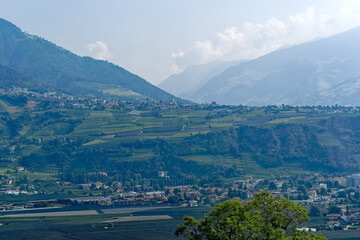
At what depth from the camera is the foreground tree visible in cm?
4475

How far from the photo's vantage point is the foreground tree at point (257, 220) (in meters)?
44.8

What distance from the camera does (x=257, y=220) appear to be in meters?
45.4

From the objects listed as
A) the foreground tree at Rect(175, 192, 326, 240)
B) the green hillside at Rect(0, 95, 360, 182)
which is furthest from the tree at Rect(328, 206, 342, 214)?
the foreground tree at Rect(175, 192, 326, 240)

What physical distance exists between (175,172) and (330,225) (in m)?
70.3

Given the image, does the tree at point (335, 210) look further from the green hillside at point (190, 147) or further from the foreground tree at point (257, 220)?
the foreground tree at point (257, 220)

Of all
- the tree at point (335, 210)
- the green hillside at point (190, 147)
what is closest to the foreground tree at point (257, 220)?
the tree at point (335, 210)

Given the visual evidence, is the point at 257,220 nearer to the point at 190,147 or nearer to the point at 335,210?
the point at 335,210

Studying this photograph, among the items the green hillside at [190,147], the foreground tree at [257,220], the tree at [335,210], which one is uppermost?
the green hillside at [190,147]

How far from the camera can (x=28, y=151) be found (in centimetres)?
17425

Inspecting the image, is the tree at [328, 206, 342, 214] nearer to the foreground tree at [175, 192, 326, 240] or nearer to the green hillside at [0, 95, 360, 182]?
the green hillside at [0, 95, 360, 182]

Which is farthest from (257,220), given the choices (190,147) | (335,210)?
(190,147)

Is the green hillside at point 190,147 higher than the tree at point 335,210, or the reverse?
the green hillside at point 190,147

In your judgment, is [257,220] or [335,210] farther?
[335,210]

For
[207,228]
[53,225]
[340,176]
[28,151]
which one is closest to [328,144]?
[340,176]
